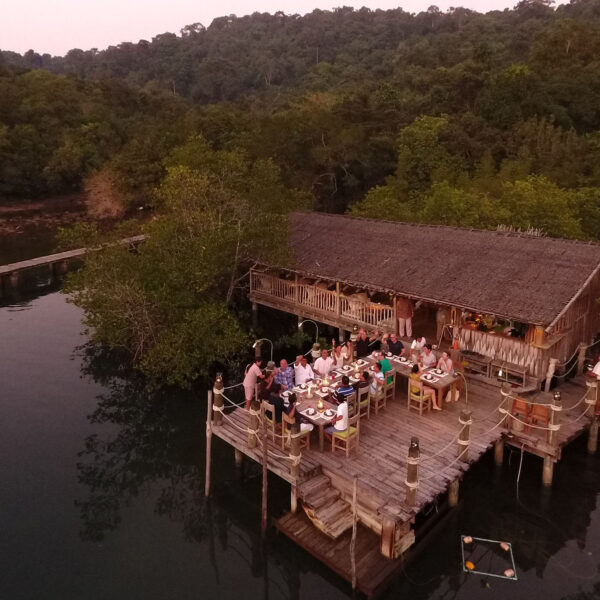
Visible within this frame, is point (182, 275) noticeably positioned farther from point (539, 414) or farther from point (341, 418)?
point (539, 414)

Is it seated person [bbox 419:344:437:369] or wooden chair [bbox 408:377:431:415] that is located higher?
seated person [bbox 419:344:437:369]

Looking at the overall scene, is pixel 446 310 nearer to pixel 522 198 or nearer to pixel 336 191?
pixel 522 198

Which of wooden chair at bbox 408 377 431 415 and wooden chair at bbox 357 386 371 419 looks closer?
wooden chair at bbox 357 386 371 419

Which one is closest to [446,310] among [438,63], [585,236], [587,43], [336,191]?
[585,236]

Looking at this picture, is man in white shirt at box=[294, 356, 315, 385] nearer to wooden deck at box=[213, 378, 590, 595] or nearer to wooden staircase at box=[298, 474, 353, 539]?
wooden deck at box=[213, 378, 590, 595]

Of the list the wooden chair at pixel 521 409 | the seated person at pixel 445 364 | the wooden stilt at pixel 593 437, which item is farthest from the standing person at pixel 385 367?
the wooden stilt at pixel 593 437

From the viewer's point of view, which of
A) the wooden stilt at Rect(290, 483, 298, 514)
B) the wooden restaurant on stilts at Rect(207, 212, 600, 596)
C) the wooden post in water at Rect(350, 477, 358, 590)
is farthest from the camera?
the wooden stilt at Rect(290, 483, 298, 514)

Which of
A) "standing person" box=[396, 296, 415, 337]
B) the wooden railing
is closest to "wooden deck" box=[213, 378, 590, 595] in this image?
"standing person" box=[396, 296, 415, 337]

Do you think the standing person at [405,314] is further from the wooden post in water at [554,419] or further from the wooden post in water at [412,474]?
the wooden post in water at [412,474]
